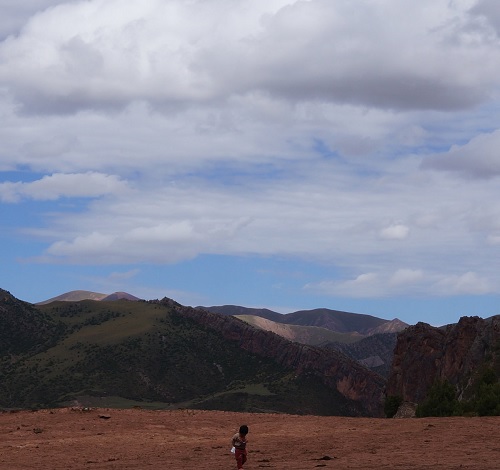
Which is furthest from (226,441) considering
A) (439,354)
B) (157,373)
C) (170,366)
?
(170,366)

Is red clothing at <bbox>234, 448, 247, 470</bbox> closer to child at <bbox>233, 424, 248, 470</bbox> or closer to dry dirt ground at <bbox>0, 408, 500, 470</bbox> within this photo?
child at <bbox>233, 424, 248, 470</bbox>

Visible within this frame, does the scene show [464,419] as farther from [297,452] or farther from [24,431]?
[24,431]

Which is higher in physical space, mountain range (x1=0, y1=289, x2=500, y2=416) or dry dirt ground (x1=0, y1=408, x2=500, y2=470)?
mountain range (x1=0, y1=289, x2=500, y2=416)

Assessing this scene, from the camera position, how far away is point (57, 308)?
15862cm

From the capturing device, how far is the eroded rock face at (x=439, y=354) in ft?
239

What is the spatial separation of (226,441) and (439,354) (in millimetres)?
49775

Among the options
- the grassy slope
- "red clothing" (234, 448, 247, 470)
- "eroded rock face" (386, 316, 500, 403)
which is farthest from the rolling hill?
"red clothing" (234, 448, 247, 470)

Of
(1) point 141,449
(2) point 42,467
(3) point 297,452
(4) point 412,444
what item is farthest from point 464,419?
(2) point 42,467

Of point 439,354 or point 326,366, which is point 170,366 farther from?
point 439,354

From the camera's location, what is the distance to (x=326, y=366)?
414 feet

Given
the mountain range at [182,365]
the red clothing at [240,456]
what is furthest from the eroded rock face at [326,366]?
the red clothing at [240,456]

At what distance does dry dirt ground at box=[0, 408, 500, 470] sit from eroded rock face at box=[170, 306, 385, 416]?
76748mm

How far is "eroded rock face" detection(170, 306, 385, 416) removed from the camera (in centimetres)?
12431

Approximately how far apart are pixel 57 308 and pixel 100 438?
12205cm
